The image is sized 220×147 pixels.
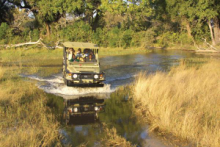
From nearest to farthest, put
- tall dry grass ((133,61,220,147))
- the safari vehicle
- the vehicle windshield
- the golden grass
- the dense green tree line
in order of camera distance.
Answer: the golden grass < tall dry grass ((133,61,220,147)) < the safari vehicle < the vehicle windshield < the dense green tree line

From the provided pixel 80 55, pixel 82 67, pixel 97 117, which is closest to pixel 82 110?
pixel 97 117

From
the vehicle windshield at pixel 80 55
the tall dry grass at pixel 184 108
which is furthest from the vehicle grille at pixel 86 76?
the tall dry grass at pixel 184 108

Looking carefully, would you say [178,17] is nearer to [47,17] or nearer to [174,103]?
A: [47,17]

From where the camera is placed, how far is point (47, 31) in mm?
35406

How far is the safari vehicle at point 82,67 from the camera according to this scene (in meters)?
10.1

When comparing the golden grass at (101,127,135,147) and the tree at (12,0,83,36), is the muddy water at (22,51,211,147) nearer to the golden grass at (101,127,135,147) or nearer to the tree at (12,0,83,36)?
the golden grass at (101,127,135,147)

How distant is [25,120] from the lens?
22.4 feet

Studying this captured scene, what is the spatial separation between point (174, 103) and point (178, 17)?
107 ft

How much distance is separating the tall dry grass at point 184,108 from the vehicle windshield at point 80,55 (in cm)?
285

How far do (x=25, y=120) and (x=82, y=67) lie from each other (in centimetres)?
442

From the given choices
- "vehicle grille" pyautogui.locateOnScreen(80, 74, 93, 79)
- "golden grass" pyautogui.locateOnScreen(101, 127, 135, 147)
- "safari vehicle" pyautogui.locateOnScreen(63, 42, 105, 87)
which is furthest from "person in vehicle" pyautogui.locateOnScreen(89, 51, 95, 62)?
"golden grass" pyautogui.locateOnScreen(101, 127, 135, 147)

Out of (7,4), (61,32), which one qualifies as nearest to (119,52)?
(61,32)

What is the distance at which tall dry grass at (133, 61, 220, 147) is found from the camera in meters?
5.88

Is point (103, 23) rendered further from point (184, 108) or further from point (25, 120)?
point (25, 120)
